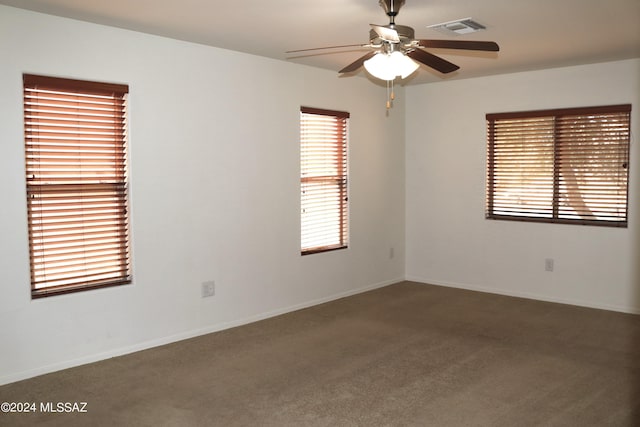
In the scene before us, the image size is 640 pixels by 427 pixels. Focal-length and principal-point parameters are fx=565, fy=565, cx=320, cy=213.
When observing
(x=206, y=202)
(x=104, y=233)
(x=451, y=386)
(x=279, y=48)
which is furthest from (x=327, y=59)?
(x=451, y=386)

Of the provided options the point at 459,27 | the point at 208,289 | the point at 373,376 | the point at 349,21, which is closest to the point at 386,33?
the point at 349,21

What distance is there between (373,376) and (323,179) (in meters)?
2.44

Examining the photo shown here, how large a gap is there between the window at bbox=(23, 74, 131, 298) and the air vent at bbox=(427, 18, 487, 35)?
231 centimetres

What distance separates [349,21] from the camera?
3.82 m

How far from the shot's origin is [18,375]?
360 cm

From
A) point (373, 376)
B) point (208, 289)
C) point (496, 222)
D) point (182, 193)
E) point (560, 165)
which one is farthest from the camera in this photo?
point (496, 222)

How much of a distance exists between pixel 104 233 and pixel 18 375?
1064 mm

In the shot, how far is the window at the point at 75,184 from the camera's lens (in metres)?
3.69

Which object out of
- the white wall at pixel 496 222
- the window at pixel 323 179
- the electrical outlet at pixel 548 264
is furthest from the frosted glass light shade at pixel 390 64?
the electrical outlet at pixel 548 264

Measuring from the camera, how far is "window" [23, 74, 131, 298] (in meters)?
3.69

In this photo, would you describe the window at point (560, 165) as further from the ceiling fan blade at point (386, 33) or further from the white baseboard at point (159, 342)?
the ceiling fan blade at point (386, 33)

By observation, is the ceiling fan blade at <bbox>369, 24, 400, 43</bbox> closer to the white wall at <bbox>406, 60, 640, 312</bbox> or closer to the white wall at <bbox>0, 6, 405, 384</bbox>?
the white wall at <bbox>0, 6, 405, 384</bbox>

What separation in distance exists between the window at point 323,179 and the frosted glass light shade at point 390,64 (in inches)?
93.1

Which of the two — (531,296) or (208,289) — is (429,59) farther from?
(531,296)
